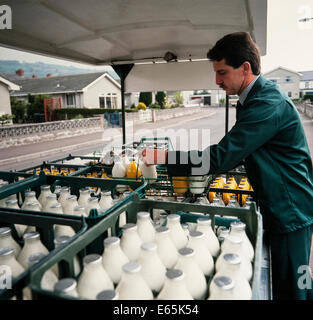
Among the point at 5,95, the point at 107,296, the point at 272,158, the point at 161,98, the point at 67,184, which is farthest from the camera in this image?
the point at 161,98

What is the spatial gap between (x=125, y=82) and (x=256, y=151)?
3967 mm

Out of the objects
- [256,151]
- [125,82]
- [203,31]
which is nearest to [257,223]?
[256,151]

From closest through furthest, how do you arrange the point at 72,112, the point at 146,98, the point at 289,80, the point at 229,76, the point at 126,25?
1. the point at 229,76
2. the point at 126,25
3. the point at 72,112
4. the point at 146,98
5. the point at 289,80

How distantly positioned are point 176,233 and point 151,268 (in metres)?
0.34

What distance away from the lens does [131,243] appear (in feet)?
4.55

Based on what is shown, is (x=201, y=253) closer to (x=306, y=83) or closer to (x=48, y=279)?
(x=48, y=279)

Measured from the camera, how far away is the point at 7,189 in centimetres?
215

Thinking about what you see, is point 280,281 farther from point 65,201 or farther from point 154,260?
point 65,201

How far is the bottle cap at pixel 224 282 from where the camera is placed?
100 centimetres

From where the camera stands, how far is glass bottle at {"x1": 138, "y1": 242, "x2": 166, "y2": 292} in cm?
117

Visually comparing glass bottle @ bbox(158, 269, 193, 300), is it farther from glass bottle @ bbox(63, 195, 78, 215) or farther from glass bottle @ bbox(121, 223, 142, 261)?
glass bottle @ bbox(63, 195, 78, 215)

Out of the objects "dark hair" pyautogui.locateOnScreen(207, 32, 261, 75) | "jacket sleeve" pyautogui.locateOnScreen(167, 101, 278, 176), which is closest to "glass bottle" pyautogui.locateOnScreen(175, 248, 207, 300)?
"jacket sleeve" pyautogui.locateOnScreen(167, 101, 278, 176)

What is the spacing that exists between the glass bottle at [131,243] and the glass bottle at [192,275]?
0.88 feet

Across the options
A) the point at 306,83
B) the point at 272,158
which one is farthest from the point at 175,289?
the point at 306,83
